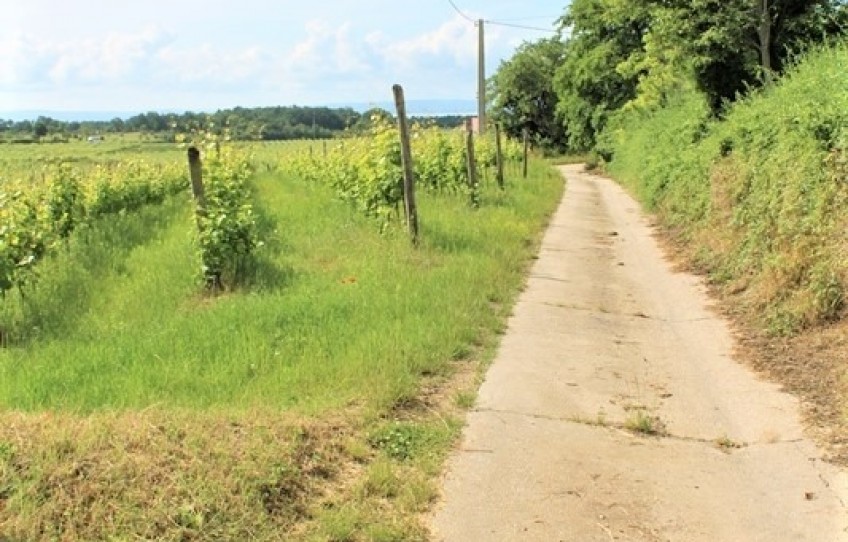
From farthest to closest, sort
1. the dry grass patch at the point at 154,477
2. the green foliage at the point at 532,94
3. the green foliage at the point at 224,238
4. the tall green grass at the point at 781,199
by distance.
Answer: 1. the green foliage at the point at 532,94
2. the green foliage at the point at 224,238
3. the tall green grass at the point at 781,199
4. the dry grass patch at the point at 154,477

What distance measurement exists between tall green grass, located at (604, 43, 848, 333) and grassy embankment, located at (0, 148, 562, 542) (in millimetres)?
2715

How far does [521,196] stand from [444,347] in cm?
1376

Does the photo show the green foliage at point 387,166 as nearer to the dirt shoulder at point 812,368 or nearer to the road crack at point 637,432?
the dirt shoulder at point 812,368

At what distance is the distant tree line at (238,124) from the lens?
43.7 ft

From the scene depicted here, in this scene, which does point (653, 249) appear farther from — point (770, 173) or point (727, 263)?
point (770, 173)

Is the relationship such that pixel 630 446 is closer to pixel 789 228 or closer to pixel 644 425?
pixel 644 425

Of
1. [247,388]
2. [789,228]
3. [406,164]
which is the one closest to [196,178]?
[406,164]

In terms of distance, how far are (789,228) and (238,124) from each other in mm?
10609

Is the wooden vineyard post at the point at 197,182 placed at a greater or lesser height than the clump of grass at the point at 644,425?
greater

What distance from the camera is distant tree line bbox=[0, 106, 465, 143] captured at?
13.3 metres

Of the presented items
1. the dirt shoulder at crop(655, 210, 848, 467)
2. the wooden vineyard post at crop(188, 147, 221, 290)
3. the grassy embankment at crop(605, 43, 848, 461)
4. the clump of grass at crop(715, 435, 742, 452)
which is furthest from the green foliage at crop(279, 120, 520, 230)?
the clump of grass at crop(715, 435, 742, 452)

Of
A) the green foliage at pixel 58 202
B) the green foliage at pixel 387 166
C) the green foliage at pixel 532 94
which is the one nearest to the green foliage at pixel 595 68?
the green foliage at pixel 532 94

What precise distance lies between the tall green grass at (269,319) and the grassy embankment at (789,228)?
2.59m

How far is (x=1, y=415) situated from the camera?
4.36 m
